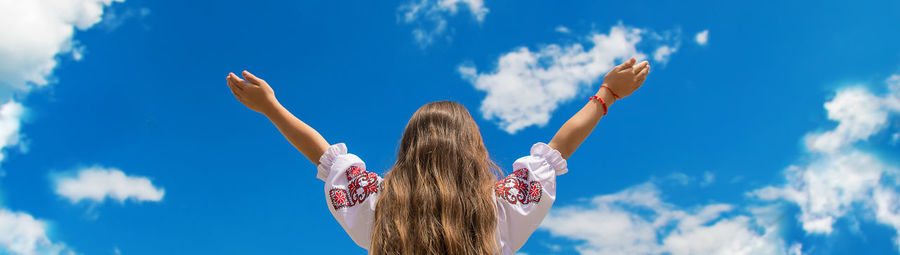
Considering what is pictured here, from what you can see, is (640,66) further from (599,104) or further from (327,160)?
(327,160)

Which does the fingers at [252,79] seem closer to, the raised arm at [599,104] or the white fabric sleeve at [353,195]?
the white fabric sleeve at [353,195]

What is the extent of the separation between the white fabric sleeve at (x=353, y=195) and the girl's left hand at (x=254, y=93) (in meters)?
0.79

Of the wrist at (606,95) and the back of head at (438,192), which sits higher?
the wrist at (606,95)

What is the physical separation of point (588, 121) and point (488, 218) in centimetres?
110

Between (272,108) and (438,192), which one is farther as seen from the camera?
(272,108)

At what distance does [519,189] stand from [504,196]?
12cm

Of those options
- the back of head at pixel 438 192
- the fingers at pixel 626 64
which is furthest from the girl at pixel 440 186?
the fingers at pixel 626 64

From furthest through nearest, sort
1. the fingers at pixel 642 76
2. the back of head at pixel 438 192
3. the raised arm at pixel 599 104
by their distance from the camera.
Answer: the fingers at pixel 642 76 < the raised arm at pixel 599 104 < the back of head at pixel 438 192

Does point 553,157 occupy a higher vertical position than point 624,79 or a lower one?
lower

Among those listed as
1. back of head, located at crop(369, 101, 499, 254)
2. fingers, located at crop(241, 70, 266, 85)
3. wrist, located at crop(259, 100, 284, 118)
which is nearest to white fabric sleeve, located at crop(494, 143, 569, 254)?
back of head, located at crop(369, 101, 499, 254)

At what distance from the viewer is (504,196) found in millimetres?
3580

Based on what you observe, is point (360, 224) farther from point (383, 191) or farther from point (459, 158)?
point (459, 158)

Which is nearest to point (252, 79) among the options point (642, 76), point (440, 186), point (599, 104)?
point (440, 186)

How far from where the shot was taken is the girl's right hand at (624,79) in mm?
4281
